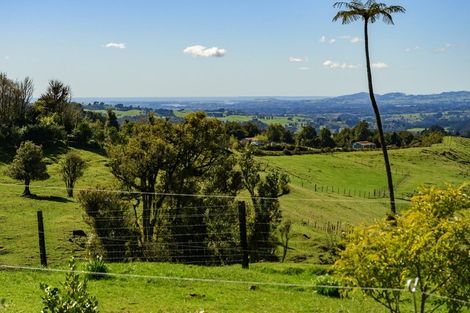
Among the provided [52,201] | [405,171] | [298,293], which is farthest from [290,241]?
[405,171]

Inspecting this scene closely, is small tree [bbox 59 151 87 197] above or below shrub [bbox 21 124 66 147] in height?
below

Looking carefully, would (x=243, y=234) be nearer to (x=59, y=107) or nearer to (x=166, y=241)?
(x=166, y=241)

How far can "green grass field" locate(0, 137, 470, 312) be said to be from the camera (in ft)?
44.4

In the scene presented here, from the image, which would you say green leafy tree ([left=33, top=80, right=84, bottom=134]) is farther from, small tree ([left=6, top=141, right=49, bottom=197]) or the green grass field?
small tree ([left=6, top=141, right=49, bottom=197])

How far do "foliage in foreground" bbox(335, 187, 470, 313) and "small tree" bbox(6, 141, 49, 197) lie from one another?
36.9m

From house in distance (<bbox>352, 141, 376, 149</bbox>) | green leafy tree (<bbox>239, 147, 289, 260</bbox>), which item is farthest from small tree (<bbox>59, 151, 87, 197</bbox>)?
house in distance (<bbox>352, 141, 376, 149</bbox>)

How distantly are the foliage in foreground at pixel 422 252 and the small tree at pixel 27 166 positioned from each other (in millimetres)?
Answer: 36898

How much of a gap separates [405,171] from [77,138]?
63.5 meters

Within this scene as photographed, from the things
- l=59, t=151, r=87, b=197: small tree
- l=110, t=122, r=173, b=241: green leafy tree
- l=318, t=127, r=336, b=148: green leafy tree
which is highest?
l=110, t=122, r=173, b=241: green leafy tree

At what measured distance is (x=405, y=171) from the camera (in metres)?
101

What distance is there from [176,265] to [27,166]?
2822cm

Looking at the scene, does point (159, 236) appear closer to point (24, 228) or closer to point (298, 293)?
point (24, 228)

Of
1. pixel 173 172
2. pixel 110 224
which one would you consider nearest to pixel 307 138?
pixel 173 172

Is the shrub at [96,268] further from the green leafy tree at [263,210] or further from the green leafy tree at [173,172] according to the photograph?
the green leafy tree at [263,210]
